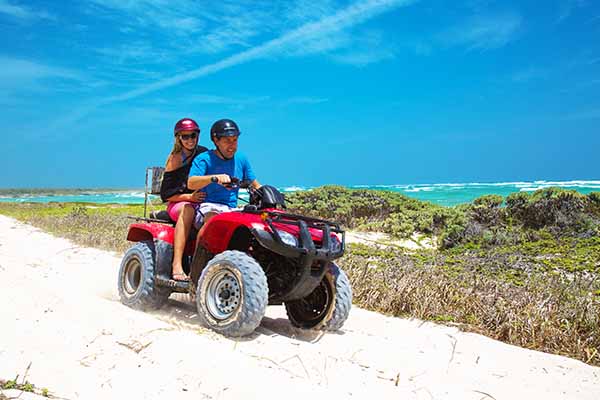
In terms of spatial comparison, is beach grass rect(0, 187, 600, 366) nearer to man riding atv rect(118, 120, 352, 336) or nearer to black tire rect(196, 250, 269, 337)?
man riding atv rect(118, 120, 352, 336)

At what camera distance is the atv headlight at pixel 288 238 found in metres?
4.69

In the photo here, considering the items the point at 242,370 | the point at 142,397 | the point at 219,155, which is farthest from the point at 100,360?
the point at 219,155

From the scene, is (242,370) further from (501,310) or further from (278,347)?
(501,310)

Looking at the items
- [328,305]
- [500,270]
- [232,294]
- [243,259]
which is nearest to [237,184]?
[243,259]

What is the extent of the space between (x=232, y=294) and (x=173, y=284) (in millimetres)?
1117

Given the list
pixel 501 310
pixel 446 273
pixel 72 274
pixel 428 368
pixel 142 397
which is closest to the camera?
pixel 142 397

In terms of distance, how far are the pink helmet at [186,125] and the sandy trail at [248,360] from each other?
78.7 inches

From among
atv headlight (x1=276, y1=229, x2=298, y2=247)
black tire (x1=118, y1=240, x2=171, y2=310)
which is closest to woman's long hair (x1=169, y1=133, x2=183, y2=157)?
black tire (x1=118, y1=240, x2=171, y2=310)

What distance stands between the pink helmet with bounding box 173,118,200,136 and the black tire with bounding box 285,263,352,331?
2.19 meters

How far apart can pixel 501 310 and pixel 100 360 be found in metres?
3.96

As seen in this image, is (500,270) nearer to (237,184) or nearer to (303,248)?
(303,248)

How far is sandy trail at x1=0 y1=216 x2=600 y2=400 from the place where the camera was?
3.50m

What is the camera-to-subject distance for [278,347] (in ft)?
14.9

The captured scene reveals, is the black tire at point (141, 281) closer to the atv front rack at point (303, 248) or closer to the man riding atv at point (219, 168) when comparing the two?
the man riding atv at point (219, 168)
